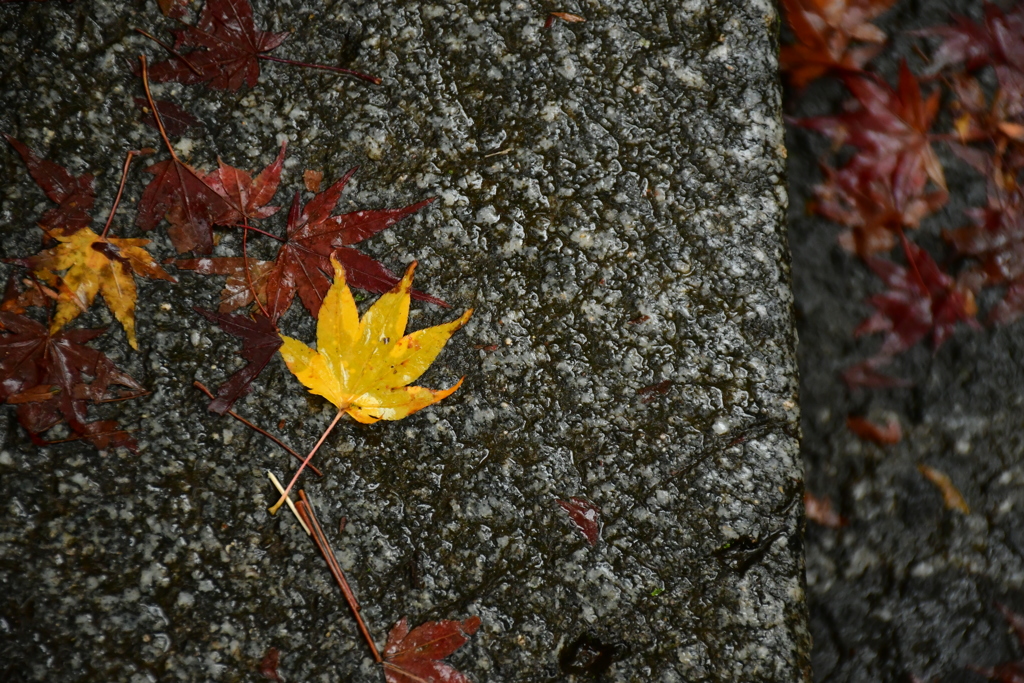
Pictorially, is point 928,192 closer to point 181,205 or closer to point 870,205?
point 870,205

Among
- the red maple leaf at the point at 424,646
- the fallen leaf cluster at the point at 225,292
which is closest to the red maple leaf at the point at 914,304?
the fallen leaf cluster at the point at 225,292

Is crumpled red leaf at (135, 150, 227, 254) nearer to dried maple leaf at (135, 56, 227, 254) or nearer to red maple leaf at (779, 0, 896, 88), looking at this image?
dried maple leaf at (135, 56, 227, 254)

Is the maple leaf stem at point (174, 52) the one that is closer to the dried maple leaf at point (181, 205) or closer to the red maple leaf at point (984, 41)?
the dried maple leaf at point (181, 205)

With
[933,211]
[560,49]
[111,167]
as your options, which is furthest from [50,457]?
[933,211]

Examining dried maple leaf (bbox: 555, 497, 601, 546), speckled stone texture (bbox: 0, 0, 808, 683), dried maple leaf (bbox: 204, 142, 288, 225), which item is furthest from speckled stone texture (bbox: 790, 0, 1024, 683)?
dried maple leaf (bbox: 204, 142, 288, 225)

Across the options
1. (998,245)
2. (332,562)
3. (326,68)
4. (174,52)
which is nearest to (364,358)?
(332,562)

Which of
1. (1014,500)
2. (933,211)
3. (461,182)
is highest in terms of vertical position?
(933,211)

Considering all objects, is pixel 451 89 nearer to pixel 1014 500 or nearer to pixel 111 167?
pixel 111 167
